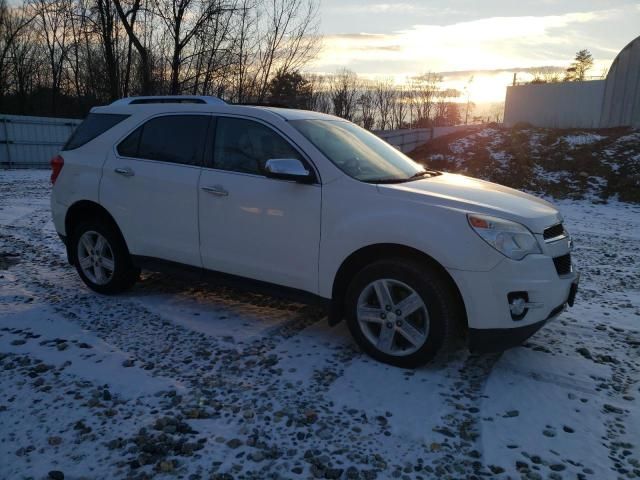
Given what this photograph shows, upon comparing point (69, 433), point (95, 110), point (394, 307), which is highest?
point (95, 110)

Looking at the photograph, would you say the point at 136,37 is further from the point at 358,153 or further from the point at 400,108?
the point at 400,108

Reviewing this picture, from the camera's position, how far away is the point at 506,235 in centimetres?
336

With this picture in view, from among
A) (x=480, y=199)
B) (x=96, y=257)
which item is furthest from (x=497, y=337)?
(x=96, y=257)

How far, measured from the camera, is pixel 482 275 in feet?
10.8

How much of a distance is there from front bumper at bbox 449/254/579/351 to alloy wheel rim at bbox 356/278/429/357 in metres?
0.33

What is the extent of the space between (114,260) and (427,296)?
313 cm

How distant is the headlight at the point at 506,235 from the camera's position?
131 inches

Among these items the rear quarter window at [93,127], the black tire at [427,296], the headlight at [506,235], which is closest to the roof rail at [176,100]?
the rear quarter window at [93,127]

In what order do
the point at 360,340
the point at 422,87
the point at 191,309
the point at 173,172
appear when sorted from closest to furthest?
the point at 360,340, the point at 173,172, the point at 191,309, the point at 422,87

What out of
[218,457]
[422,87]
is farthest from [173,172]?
[422,87]

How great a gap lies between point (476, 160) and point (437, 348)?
1587 centimetres

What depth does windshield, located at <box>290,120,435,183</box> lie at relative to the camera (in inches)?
158

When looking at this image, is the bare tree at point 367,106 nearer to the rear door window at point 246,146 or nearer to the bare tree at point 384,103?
the bare tree at point 384,103

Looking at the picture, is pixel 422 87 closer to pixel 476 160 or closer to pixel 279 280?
pixel 476 160
